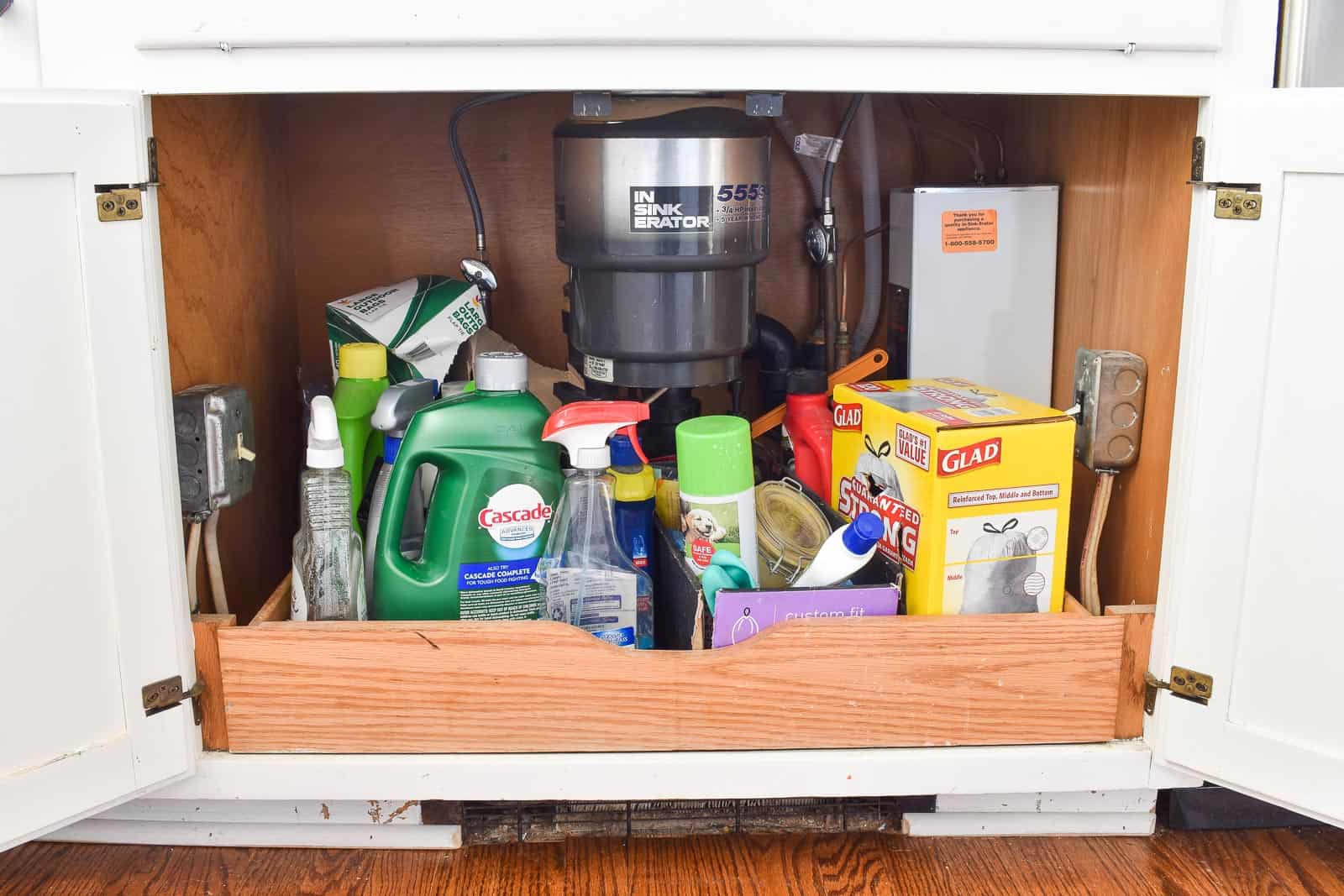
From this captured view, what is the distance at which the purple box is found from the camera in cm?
102

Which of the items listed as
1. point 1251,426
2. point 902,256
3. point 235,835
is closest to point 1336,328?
point 1251,426

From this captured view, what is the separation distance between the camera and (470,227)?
149cm

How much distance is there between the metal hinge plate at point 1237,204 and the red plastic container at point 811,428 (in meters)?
0.46

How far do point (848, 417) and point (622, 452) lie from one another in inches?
8.7

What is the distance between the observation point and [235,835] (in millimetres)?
1068

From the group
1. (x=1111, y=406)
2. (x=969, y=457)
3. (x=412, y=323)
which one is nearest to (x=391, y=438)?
(x=412, y=323)

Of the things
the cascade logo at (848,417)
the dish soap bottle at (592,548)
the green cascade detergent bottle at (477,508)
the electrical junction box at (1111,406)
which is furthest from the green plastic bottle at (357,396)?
the electrical junction box at (1111,406)

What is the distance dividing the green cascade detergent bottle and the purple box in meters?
0.20

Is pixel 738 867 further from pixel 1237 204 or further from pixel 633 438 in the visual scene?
pixel 1237 204

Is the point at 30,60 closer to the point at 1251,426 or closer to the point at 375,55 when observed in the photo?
the point at 375,55

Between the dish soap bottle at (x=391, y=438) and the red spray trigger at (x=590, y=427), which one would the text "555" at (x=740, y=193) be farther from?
the dish soap bottle at (x=391, y=438)

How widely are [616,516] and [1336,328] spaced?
631mm

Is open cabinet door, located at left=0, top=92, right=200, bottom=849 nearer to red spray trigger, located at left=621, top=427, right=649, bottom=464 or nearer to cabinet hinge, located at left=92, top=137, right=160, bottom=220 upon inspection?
cabinet hinge, located at left=92, top=137, right=160, bottom=220

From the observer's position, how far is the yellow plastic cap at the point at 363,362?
1.23 metres
